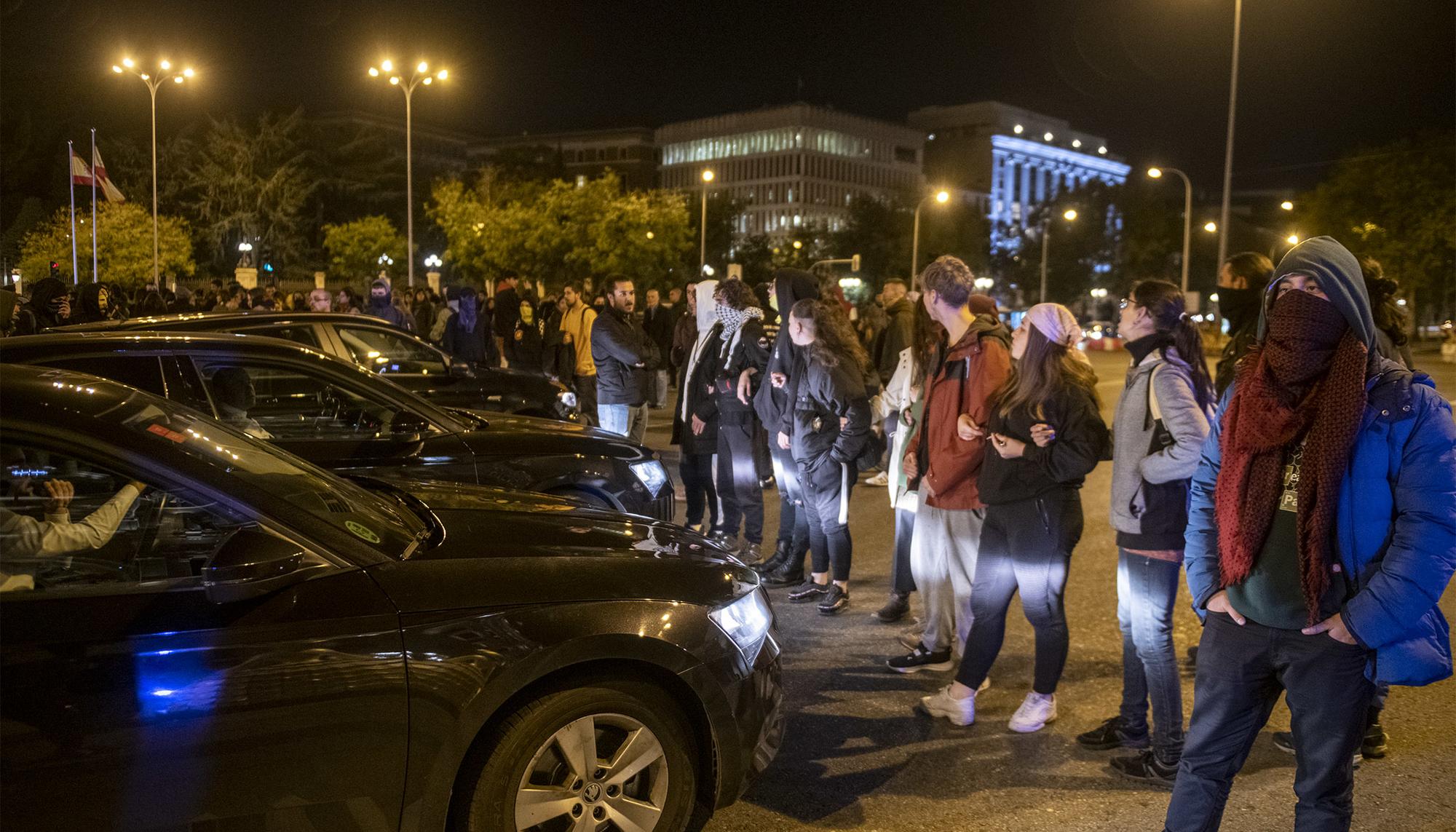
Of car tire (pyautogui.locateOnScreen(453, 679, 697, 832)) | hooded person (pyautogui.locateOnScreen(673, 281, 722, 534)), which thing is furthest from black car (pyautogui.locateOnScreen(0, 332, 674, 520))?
car tire (pyautogui.locateOnScreen(453, 679, 697, 832))

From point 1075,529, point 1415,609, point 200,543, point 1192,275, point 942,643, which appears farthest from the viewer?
point 1192,275

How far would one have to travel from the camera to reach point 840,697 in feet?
16.7

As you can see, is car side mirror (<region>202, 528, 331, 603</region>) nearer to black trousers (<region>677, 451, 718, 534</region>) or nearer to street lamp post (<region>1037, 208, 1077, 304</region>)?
black trousers (<region>677, 451, 718, 534</region>)

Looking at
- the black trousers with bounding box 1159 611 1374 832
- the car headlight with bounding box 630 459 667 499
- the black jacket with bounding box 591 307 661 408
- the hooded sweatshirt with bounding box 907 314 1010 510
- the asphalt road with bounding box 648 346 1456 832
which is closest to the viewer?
the black trousers with bounding box 1159 611 1374 832

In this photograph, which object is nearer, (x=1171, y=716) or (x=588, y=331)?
(x=1171, y=716)

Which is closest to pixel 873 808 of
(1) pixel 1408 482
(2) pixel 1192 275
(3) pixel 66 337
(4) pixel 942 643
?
(4) pixel 942 643

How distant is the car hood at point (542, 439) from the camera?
609 cm

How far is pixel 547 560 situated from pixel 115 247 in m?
41.9

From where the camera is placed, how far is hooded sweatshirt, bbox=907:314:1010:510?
195 inches

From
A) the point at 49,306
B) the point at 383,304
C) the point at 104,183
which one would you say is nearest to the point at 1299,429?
the point at 49,306

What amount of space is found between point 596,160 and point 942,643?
119912 millimetres

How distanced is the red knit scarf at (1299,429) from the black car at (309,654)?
1.49m

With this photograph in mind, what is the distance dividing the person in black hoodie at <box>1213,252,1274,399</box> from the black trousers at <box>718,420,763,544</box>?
9.99 feet

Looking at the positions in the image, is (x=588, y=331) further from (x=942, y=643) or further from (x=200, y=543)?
(x=200, y=543)
